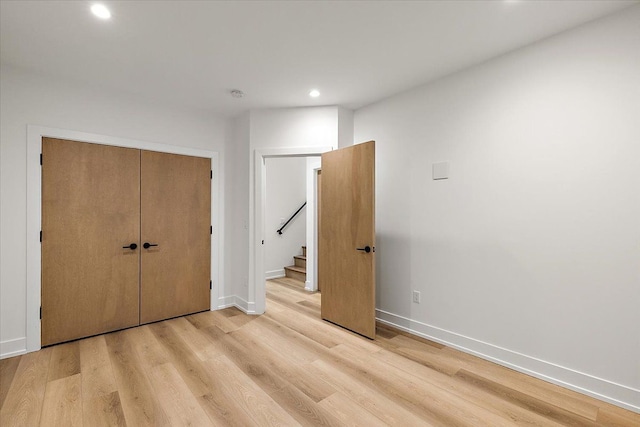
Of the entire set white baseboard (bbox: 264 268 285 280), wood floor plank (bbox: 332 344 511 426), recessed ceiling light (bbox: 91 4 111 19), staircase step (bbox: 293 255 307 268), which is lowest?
wood floor plank (bbox: 332 344 511 426)

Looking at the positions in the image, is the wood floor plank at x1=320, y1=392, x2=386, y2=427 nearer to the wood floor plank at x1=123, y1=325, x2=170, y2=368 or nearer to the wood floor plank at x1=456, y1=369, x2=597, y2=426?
the wood floor plank at x1=456, y1=369, x2=597, y2=426

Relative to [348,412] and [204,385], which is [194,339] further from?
[348,412]

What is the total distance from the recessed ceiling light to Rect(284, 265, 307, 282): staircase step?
4.41 metres

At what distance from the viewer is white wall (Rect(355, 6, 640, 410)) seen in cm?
193

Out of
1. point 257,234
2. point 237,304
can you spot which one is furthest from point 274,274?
point 257,234

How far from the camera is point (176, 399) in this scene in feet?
6.49

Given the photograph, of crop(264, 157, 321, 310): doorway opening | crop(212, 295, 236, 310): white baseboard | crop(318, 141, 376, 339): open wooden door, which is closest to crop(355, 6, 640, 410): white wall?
crop(318, 141, 376, 339): open wooden door

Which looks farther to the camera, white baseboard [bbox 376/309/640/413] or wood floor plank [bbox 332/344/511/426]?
white baseboard [bbox 376/309/640/413]

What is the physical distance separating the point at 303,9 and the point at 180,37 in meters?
0.99

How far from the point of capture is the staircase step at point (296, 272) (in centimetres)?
→ 545

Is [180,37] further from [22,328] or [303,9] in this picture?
[22,328]

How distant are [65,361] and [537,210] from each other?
13.7ft

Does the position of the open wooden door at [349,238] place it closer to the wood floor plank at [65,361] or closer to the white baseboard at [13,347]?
the wood floor plank at [65,361]

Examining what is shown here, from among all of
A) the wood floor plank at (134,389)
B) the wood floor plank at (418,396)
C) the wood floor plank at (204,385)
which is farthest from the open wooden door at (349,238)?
Answer: the wood floor plank at (134,389)
